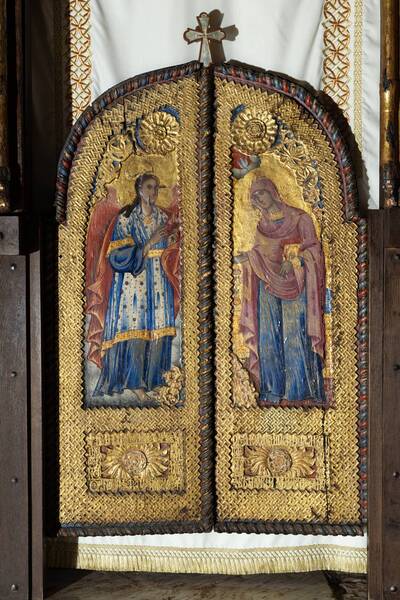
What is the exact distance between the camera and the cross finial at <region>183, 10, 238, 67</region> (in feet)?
11.1

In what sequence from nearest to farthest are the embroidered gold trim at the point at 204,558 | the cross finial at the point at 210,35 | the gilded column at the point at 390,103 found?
1. the gilded column at the point at 390,103
2. the cross finial at the point at 210,35
3. the embroidered gold trim at the point at 204,558

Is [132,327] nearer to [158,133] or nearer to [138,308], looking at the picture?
[138,308]

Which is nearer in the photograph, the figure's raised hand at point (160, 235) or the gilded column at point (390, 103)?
the gilded column at point (390, 103)

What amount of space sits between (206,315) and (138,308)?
0.28 m

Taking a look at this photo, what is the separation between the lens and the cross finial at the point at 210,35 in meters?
3.40

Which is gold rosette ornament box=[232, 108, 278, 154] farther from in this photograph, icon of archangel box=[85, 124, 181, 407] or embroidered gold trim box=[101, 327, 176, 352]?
embroidered gold trim box=[101, 327, 176, 352]

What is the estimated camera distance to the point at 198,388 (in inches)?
136

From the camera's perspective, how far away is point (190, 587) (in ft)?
11.4

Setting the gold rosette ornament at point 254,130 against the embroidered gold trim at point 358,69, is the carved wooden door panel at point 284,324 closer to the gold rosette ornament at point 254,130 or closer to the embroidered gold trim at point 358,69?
the gold rosette ornament at point 254,130

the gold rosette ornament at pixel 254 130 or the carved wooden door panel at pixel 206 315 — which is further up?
the gold rosette ornament at pixel 254 130

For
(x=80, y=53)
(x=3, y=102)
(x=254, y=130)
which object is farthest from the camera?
(x=80, y=53)

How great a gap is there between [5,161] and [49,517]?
1.44m

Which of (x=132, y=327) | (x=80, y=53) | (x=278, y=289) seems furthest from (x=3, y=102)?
(x=278, y=289)

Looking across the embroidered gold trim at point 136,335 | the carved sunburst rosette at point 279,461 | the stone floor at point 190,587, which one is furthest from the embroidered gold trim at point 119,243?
the stone floor at point 190,587
